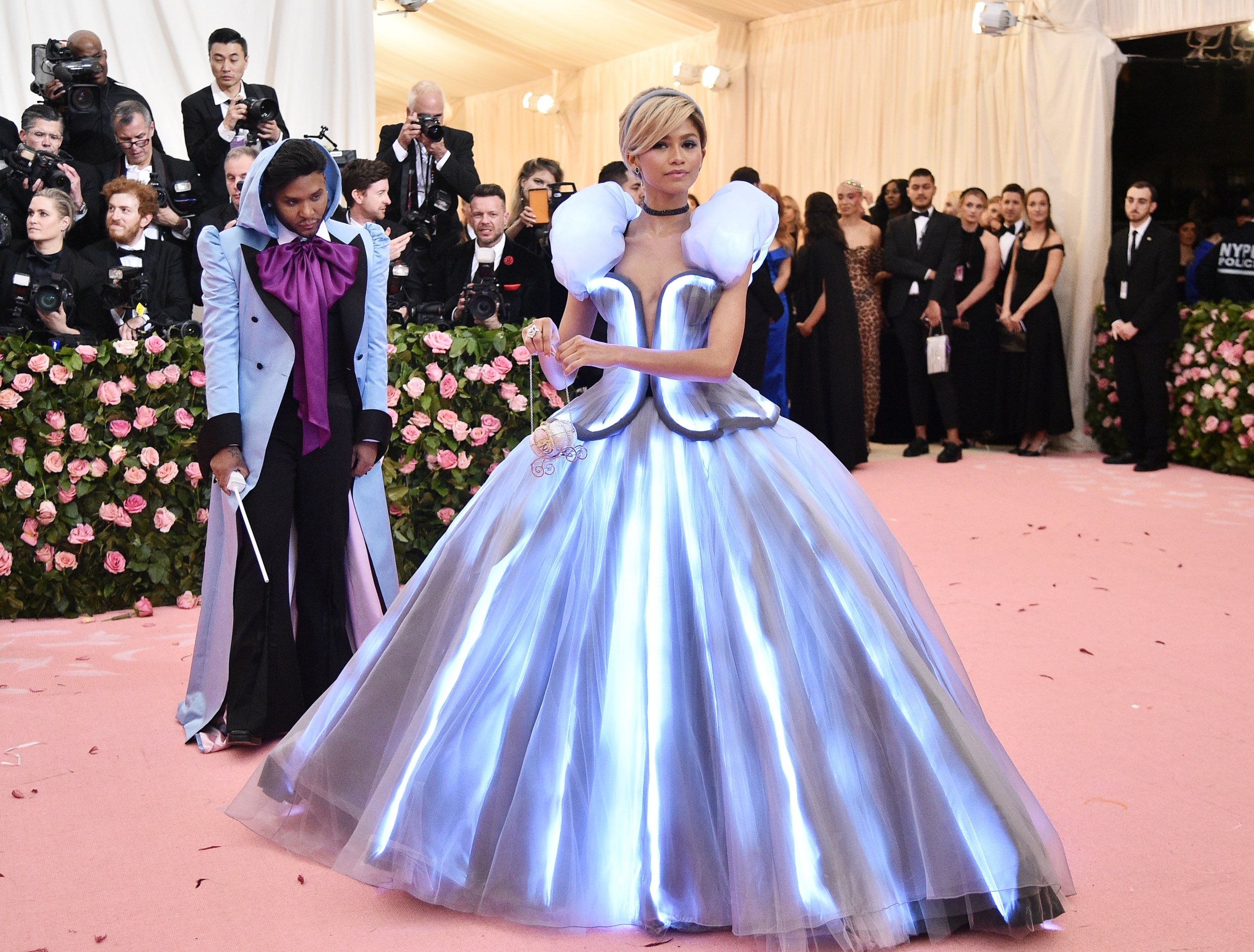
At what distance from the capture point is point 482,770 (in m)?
2.23

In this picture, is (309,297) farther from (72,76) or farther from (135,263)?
(72,76)

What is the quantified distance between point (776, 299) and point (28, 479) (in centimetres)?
388

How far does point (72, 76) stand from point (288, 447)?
11.4 feet

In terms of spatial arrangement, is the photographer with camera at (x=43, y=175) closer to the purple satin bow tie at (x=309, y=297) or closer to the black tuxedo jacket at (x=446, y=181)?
the black tuxedo jacket at (x=446, y=181)

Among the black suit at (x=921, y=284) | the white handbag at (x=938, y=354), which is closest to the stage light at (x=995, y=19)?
the black suit at (x=921, y=284)

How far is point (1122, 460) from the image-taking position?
816cm

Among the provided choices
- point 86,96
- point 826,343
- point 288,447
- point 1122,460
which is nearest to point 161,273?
point 86,96

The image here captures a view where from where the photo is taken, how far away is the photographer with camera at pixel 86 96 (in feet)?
18.4

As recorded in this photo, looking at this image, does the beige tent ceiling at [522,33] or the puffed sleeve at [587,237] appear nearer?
the puffed sleeve at [587,237]

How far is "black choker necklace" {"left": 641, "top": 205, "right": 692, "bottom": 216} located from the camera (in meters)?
2.56

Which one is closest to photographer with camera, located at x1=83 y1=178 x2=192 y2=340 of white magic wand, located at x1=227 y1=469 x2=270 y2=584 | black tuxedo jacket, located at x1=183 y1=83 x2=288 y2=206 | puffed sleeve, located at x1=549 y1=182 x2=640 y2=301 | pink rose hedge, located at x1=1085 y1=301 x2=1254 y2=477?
black tuxedo jacket, located at x1=183 y1=83 x2=288 y2=206

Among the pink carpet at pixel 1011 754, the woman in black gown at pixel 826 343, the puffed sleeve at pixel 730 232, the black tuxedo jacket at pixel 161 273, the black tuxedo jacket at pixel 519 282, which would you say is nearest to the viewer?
the pink carpet at pixel 1011 754

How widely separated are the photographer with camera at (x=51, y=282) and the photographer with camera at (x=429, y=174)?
4.84 ft

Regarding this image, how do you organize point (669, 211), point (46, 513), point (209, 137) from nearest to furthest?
point (669, 211) < point (46, 513) < point (209, 137)
